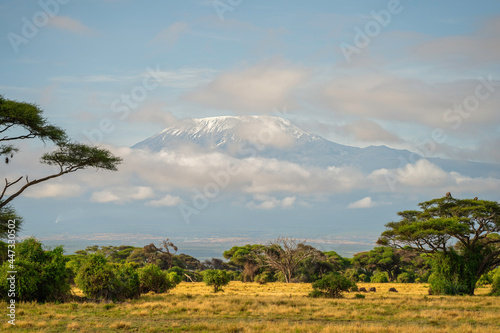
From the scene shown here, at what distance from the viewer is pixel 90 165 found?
28047 mm

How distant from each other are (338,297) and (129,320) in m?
15.7

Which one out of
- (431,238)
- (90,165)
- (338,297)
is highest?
(90,165)

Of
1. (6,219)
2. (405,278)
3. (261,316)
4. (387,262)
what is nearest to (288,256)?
(405,278)

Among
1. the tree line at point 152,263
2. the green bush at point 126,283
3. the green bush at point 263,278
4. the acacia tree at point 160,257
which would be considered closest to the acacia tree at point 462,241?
the tree line at point 152,263

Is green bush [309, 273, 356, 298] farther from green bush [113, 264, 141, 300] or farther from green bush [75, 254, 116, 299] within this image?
green bush [75, 254, 116, 299]

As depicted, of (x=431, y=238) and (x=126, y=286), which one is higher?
(x=431, y=238)

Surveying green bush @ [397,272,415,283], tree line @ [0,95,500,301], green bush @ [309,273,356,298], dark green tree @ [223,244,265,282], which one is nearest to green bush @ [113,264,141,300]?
tree line @ [0,95,500,301]

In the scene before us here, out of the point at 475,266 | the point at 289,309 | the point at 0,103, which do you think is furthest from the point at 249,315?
the point at 475,266

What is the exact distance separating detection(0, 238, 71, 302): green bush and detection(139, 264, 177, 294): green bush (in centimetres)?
629

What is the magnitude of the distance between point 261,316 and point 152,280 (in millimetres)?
14714

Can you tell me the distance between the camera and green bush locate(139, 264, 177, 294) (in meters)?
32.9

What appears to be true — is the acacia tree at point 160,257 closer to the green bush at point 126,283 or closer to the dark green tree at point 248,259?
the dark green tree at point 248,259

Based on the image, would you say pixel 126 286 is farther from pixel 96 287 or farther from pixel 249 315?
pixel 249 315

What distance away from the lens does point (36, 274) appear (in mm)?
24906
